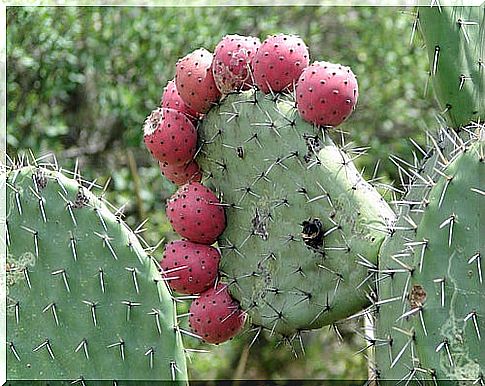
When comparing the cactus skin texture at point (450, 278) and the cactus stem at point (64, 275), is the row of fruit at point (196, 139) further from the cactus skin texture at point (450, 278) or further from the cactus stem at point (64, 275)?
the cactus skin texture at point (450, 278)

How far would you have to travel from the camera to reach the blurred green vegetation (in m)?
3.62

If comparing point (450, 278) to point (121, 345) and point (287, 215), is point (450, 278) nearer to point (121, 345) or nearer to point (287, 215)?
point (287, 215)

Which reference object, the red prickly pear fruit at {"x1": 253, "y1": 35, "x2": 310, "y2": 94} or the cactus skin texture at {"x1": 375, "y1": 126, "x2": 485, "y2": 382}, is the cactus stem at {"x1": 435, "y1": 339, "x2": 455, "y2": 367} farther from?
the red prickly pear fruit at {"x1": 253, "y1": 35, "x2": 310, "y2": 94}

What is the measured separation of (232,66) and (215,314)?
16.0 inches

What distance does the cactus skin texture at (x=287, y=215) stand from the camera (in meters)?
1.53

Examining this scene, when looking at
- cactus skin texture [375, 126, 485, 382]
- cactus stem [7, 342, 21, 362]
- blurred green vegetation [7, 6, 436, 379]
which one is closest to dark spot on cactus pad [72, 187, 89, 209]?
cactus stem [7, 342, 21, 362]

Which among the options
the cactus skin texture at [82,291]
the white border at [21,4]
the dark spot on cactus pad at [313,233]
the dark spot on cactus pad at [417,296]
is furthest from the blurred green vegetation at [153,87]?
the dark spot on cactus pad at [417,296]

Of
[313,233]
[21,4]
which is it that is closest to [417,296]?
[313,233]

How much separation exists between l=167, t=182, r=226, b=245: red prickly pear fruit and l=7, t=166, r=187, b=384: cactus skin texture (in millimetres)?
135

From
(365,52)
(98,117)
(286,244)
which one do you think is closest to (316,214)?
(286,244)

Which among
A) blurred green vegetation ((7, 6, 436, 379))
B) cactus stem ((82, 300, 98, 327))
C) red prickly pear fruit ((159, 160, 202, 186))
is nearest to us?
cactus stem ((82, 300, 98, 327))

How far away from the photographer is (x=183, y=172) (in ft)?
5.63

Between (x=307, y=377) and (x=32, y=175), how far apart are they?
3.06m

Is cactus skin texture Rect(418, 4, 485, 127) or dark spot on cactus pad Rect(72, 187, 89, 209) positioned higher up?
cactus skin texture Rect(418, 4, 485, 127)
